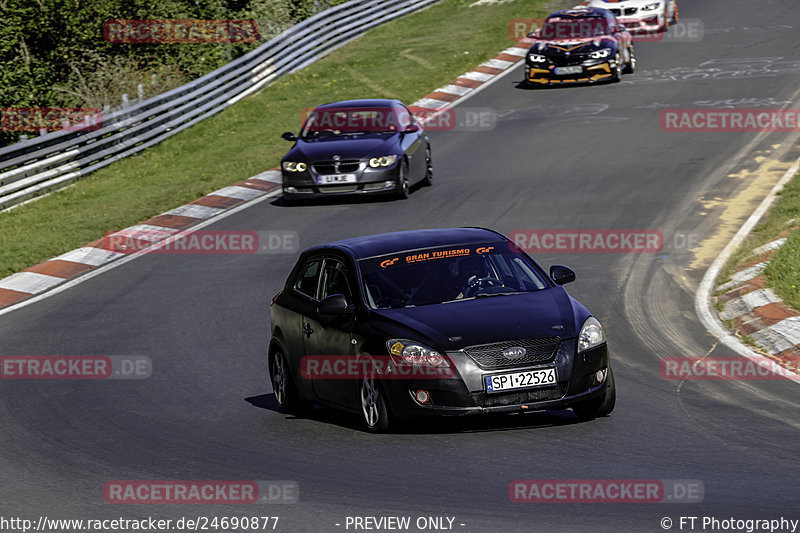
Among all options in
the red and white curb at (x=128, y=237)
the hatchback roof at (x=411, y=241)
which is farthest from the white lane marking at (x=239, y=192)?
the hatchback roof at (x=411, y=241)

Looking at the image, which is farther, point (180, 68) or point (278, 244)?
point (180, 68)

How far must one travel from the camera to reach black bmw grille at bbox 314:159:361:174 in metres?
21.7

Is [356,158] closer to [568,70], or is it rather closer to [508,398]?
[568,70]

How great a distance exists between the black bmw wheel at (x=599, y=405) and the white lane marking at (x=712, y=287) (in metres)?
2.01

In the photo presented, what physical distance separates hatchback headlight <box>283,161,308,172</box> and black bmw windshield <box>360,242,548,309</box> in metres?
11.6

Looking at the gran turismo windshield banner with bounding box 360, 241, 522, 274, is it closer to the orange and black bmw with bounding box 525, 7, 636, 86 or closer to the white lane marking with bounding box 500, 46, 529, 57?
the orange and black bmw with bounding box 525, 7, 636, 86

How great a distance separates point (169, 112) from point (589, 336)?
2171 cm

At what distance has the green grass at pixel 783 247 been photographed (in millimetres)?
13633

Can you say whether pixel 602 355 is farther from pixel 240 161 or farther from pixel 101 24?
pixel 101 24

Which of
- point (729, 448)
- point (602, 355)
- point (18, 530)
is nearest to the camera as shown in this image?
point (18, 530)

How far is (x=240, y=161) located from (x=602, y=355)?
18.4m

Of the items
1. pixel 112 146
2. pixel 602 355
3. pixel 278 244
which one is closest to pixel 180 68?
pixel 112 146

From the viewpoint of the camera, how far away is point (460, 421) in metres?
9.84

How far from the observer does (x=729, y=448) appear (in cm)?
873
